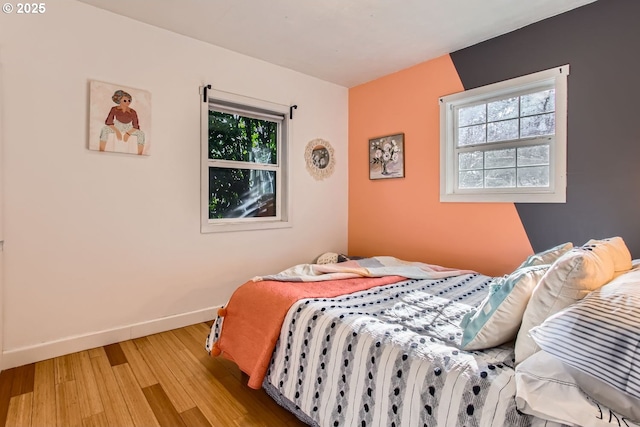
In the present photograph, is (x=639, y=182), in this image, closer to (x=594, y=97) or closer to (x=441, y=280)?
(x=594, y=97)

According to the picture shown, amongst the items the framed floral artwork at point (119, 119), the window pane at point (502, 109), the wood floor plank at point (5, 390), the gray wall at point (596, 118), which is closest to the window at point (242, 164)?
the framed floral artwork at point (119, 119)

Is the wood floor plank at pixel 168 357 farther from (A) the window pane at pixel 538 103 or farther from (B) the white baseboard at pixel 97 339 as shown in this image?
(A) the window pane at pixel 538 103

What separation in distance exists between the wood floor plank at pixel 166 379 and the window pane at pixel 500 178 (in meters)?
2.77

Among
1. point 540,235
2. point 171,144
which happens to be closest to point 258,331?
point 171,144

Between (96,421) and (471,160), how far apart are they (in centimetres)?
322

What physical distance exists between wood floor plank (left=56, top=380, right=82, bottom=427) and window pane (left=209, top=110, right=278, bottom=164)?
1977 millimetres

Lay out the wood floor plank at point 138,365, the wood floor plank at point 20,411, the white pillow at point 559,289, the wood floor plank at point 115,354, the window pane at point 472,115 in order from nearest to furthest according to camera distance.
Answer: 1. the white pillow at point 559,289
2. the wood floor plank at point 20,411
3. the wood floor plank at point 138,365
4. the wood floor plank at point 115,354
5. the window pane at point 472,115

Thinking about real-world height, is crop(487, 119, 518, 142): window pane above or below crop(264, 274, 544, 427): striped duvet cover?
above

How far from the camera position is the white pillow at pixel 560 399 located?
2.64ft

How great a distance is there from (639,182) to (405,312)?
5.95ft

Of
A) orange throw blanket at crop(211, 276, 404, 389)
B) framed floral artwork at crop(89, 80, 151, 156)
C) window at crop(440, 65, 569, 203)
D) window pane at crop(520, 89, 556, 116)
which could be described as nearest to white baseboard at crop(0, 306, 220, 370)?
orange throw blanket at crop(211, 276, 404, 389)

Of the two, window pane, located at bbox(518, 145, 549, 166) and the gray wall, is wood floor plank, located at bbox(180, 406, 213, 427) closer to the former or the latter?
the gray wall

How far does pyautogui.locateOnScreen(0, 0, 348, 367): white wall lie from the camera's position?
2.14 m

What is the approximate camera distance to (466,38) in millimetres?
2752
